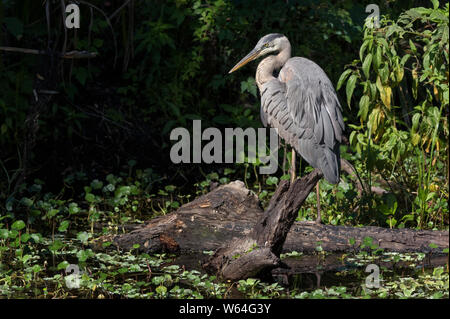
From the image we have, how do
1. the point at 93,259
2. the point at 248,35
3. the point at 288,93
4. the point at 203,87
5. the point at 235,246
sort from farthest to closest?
the point at 203,87 < the point at 248,35 < the point at 288,93 < the point at 93,259 < the point at 235,246

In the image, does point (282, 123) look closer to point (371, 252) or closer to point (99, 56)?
point (371, 252)

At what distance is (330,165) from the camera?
4.98 metres

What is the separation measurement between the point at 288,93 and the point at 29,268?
2315 millimetres

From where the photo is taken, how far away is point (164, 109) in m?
7.50

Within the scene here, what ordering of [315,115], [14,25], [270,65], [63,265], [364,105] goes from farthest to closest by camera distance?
[14,25]
[270,65]
[364,105]
[315,115]
[63,265]

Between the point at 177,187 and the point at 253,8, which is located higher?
the point at 253,8

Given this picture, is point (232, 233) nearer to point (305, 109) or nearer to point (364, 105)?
point (305, 109)

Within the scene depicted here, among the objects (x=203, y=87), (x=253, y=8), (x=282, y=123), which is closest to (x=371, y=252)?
(x=282, y=123)

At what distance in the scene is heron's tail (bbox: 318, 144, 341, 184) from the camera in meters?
4.94

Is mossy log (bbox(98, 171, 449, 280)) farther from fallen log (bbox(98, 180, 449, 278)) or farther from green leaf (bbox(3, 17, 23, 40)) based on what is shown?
green leaf (bbox(3, 17, 23, 40))

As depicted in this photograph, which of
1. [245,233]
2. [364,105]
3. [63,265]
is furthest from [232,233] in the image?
[364,105]

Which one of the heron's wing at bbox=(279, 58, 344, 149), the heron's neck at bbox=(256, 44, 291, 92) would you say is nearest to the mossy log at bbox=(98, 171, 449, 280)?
the heron's wing at bbox=(279, 58, 344, 149)

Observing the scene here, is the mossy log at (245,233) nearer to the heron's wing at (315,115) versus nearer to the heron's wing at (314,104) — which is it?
the heron's wing at (315,115)

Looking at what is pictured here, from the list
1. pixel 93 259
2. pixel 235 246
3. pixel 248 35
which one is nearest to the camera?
pixel 235 246
